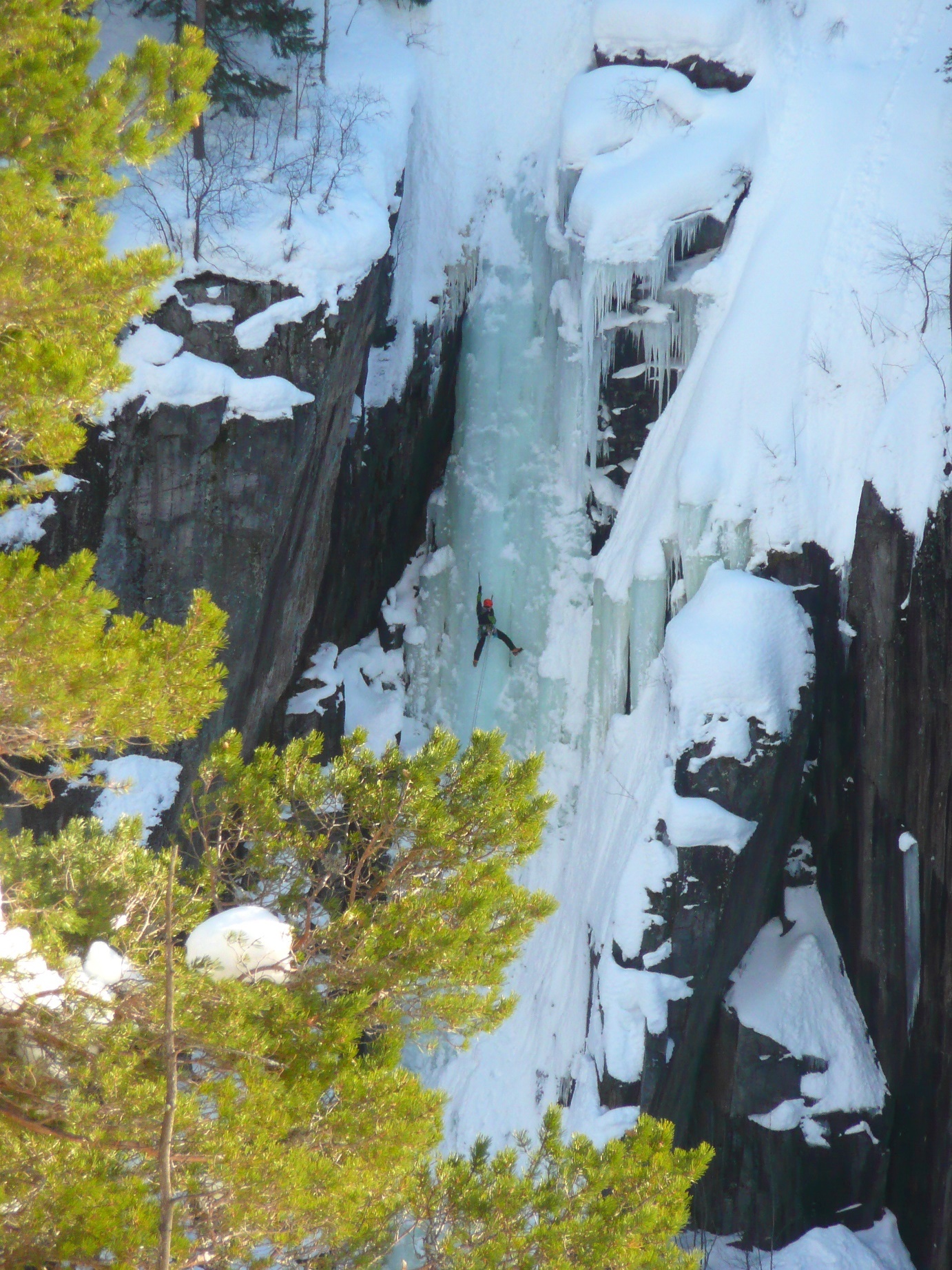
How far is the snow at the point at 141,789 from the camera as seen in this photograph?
9.74 m

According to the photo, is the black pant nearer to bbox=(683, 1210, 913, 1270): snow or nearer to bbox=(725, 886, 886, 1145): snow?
bbox=(725, 886, 886, 1145): snow

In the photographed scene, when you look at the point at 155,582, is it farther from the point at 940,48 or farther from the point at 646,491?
the point at 940,48

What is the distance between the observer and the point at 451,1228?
4.37 meters

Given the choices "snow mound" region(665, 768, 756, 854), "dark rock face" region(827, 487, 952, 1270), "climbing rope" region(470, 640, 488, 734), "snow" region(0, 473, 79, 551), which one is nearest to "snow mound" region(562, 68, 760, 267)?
"dark rock face" region(827, 487, 952, 1270)

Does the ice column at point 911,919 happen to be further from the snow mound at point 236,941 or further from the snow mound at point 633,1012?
the snow mound at point 236,941

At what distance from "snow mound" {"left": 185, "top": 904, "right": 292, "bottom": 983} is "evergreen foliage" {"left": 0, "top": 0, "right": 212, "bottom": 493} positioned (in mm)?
1834

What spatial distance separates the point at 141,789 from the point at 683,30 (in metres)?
10.2

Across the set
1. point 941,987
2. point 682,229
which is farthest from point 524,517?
point 941,987

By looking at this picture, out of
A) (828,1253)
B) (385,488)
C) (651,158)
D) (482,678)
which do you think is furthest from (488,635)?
(828,1253)

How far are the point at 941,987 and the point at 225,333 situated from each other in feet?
28.6

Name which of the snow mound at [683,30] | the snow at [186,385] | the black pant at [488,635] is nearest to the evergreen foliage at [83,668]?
the snow at [186,385]

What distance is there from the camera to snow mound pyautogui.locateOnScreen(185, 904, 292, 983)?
3773 mm

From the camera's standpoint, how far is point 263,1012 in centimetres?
442

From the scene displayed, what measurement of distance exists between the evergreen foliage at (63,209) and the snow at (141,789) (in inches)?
235
